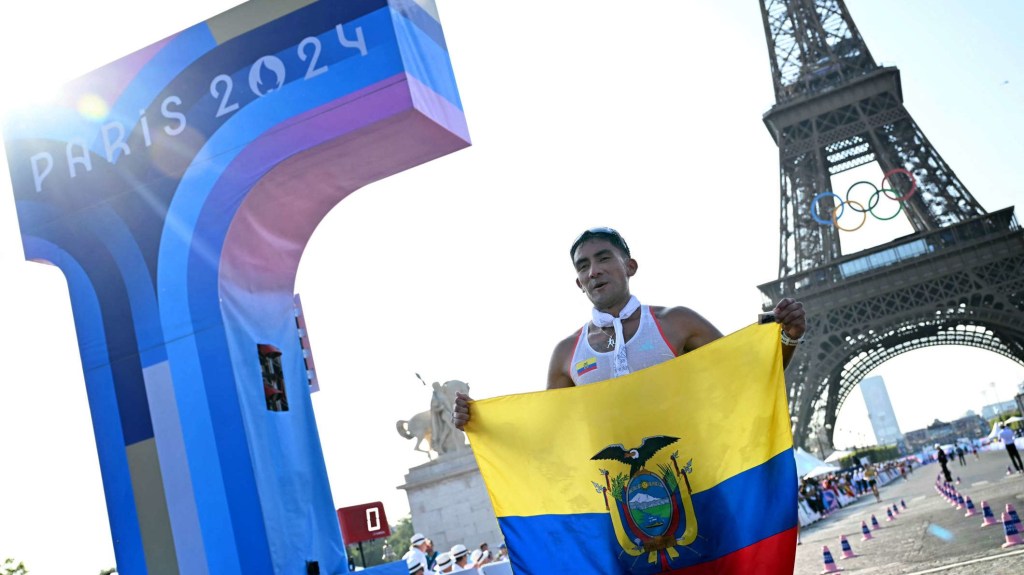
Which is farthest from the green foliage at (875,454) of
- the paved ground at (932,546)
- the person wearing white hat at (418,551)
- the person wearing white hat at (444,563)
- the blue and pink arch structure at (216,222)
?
the blue and pink arch structure at (216,222)

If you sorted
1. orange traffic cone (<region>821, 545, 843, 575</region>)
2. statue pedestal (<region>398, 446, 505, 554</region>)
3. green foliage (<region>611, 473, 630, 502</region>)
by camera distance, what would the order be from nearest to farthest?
1. green foliage (<region>611, 473, 630, 502</region>)
2. orange traffic cone (<region>821, 545, 843, 575</region>)
3. statue pedestal (<region>398, 446, 505, 554</region>)

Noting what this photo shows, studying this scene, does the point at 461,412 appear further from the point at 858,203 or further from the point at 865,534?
the point at 858,203

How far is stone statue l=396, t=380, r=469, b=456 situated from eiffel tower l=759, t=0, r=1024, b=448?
23330mm

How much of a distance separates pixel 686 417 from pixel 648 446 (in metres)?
0.19

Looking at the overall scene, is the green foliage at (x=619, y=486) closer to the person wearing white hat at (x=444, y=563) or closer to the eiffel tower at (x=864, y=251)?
the person wearing white hat at (x=444, y=563)

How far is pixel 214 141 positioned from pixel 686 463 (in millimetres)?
3502

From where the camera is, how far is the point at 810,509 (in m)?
30.5

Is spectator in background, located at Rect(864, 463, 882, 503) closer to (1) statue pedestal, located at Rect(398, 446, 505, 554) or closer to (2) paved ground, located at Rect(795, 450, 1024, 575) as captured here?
(2) paved ground, located at Rect(795, 450, 1024, 575)

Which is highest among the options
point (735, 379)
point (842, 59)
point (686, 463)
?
point (842, 59)

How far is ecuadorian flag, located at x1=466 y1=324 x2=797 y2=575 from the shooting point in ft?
12.1

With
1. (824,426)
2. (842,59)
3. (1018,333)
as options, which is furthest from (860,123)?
(824,426)

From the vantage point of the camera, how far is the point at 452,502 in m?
25.6

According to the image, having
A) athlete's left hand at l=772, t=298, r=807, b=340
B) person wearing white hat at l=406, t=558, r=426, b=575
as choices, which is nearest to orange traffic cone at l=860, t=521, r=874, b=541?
person wearing white hat at l=406, t=558, r=426, b=575

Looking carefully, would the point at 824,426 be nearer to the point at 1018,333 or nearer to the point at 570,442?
the point at 1018,333
